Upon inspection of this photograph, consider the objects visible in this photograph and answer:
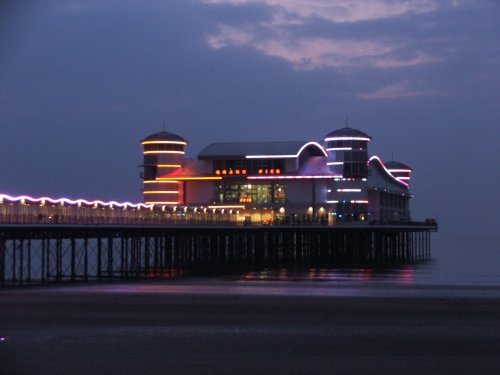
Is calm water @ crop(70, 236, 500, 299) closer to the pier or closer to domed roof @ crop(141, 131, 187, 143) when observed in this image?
the pier

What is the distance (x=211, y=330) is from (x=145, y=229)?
1246 inches

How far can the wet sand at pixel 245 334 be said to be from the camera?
23.1 meters

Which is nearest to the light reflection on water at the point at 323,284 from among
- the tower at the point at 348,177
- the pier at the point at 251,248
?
the pier at the point at 251,248

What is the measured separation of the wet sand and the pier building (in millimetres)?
44979

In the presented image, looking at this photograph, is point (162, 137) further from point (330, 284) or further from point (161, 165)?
point (330, 284)

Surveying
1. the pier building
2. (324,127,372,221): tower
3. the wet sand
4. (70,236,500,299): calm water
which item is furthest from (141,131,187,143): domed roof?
the wet sand

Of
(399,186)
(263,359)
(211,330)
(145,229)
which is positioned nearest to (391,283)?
(145,229)

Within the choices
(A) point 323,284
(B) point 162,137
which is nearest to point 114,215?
(A) point 323,284

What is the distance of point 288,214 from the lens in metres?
82.9

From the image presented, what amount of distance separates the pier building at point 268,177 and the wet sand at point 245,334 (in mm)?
44979

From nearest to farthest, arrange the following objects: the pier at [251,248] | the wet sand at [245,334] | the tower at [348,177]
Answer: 1. the wet sand at [245,334]
2. the pier at [251,248]
3. the tower at [348,177]

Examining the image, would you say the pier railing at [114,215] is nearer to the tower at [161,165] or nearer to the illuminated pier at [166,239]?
the illuminated pier at [166,239]

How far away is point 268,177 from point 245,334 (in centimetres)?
5519

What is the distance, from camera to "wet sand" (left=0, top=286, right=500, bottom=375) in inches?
908
